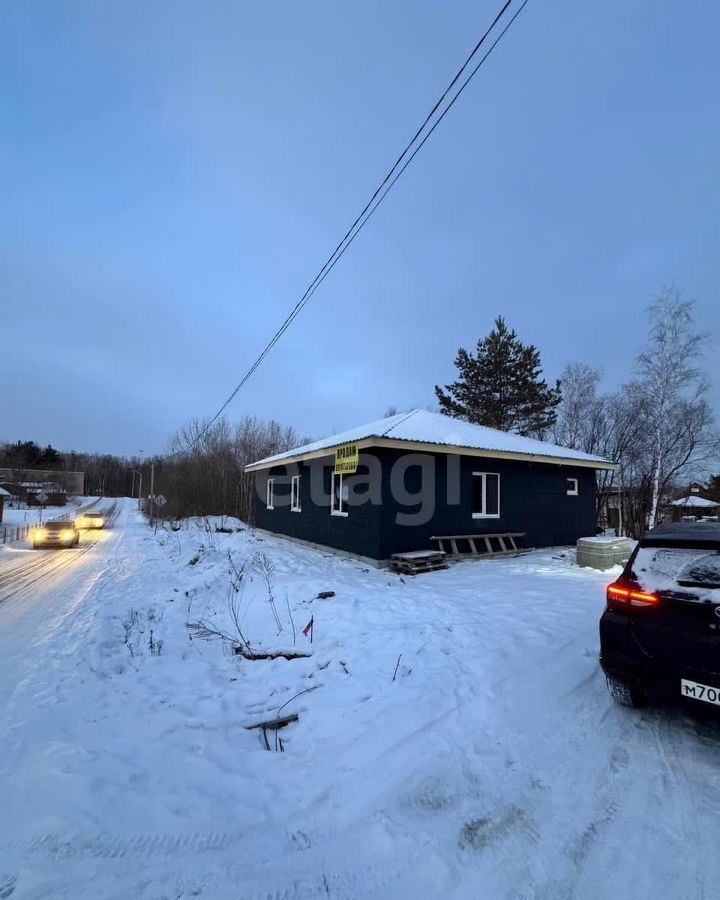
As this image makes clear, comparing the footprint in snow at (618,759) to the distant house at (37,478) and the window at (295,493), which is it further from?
the distant house at (37,478)

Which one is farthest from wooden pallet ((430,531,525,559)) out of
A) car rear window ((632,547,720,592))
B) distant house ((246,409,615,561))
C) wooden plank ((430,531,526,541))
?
car rear window ((632,547,720,592))

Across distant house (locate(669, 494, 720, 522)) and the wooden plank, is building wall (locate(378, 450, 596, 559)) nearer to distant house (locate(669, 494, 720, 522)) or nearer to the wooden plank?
the wooden plank

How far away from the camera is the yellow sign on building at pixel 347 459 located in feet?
34.0

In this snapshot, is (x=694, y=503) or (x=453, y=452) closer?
(x=453, y=452)

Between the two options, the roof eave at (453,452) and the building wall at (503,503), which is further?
the building wall at (503,503)

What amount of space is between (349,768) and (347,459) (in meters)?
7.94

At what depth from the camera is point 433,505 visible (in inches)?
439

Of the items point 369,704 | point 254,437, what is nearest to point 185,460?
point 254,437

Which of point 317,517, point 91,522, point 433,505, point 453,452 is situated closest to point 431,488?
point 433,505

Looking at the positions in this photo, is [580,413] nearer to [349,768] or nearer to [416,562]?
[416,562]

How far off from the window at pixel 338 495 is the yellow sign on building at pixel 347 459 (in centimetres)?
120

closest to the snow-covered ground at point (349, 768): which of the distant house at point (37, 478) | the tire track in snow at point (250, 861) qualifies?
the tire track in snow at point (250, 861)

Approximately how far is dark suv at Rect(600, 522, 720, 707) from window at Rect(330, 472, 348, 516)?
29.5 feet

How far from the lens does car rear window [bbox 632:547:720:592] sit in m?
3.09
